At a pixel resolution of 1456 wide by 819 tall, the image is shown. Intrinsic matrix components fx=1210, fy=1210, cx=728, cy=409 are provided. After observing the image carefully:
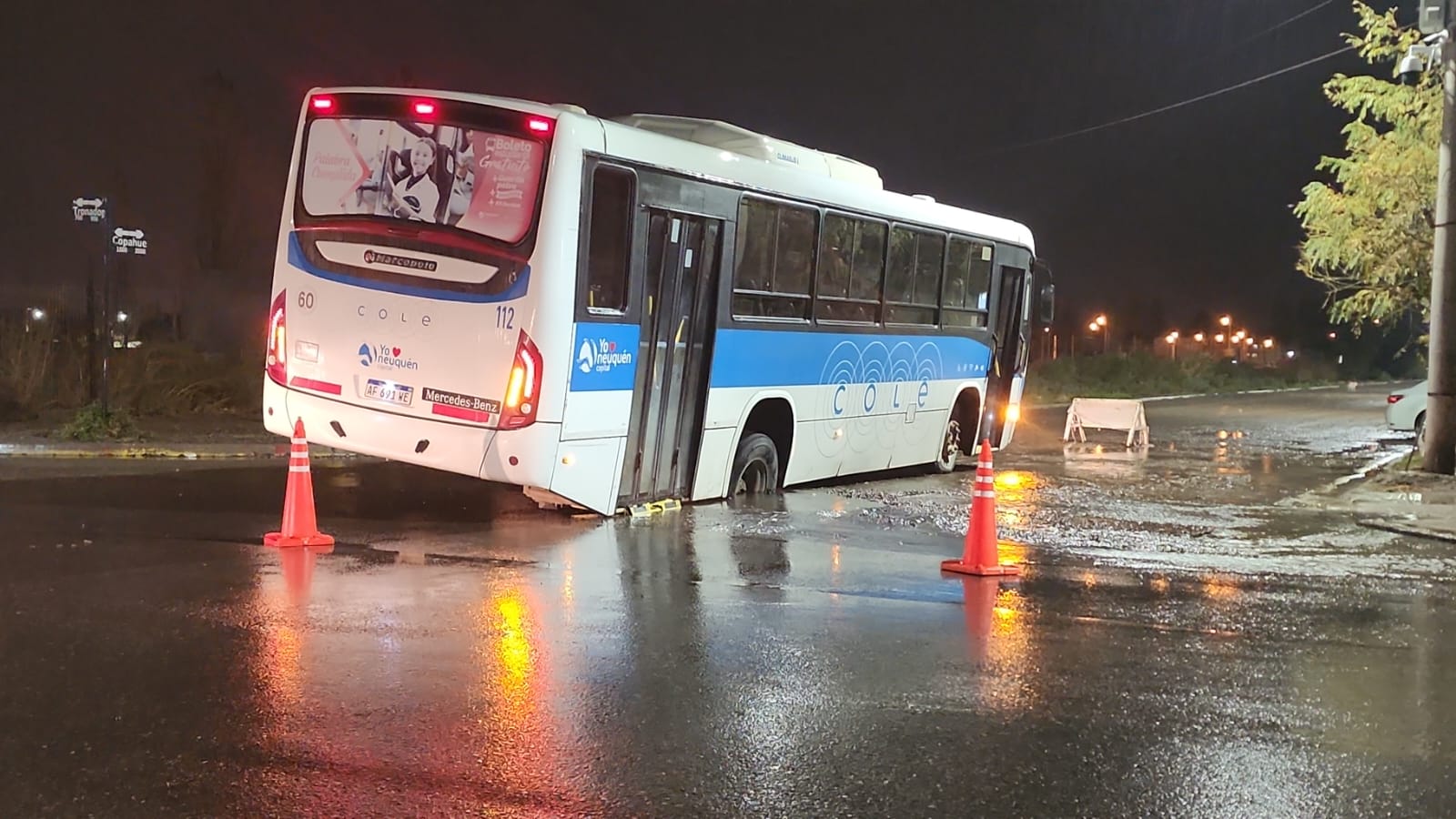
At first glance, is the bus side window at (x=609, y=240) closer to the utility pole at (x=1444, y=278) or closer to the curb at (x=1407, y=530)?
the curb at (x=1407, y=530)

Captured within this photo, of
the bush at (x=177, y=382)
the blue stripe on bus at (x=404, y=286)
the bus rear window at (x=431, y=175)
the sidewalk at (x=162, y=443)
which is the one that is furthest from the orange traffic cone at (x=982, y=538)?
the bush at (x=177, y=382)

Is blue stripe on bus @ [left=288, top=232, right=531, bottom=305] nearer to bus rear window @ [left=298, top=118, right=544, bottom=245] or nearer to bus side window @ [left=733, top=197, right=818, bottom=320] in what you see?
bus rear window @ [left=298, top=118, right=544, bottom=245]

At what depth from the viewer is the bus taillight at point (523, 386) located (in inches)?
378

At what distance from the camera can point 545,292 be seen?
957 centimetres

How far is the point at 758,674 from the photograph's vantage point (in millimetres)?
6414

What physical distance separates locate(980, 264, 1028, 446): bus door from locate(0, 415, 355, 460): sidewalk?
942cm

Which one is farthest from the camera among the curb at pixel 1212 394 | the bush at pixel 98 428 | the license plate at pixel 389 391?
the curb at pixel 1212 394

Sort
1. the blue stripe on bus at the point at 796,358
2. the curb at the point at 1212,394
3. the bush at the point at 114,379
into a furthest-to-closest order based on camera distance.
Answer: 1. the curb at the point at 1212,394
2. the bush at the point at 114,379
3. the blue stripe on bus at the point at 796,358

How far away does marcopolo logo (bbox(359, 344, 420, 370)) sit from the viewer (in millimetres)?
9953

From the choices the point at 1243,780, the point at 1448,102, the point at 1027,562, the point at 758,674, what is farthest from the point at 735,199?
the point at 1448,102

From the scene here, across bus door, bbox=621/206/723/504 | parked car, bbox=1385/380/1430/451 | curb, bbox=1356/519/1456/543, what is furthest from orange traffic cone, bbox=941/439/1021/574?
parked car, bbox=1385/380/1430/451

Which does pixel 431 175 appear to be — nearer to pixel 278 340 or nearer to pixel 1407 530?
pixel 278 340

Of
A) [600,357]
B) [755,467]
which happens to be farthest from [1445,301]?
[600,357]

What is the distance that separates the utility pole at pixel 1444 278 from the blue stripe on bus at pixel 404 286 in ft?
39.2
